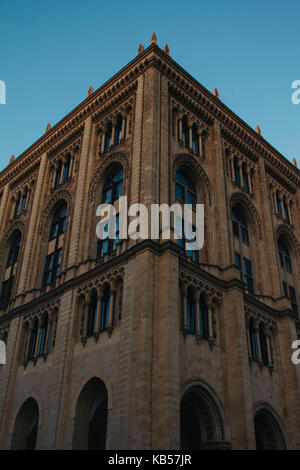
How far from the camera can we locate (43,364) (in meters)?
27.5

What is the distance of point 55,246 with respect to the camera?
109 feet

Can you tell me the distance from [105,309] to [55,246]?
941 cm

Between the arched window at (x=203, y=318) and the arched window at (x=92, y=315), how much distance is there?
5671 mm

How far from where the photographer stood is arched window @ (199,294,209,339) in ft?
82.1

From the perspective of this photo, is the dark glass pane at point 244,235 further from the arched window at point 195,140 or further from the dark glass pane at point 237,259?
the arched window at point 195,140

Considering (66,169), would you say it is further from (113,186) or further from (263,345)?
(263,345)

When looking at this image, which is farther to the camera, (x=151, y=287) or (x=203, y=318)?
(x=203, y=318)

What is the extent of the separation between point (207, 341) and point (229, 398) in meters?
3.03

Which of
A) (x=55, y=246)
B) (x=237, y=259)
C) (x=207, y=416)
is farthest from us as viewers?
(x=55, y=246)

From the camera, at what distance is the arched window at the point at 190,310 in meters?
24.5

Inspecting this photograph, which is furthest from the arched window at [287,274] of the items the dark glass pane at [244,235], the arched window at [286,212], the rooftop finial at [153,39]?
the rooftop finial at [153,39]

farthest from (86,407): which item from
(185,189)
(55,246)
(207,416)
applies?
(185,189)

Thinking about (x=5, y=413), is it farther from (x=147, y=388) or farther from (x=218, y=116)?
(x=218, y=116)
